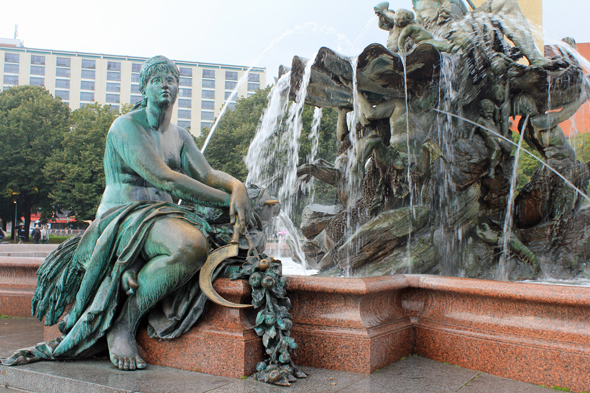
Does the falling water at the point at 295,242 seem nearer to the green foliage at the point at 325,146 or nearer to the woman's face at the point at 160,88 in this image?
the woman's face at the point at 160,88

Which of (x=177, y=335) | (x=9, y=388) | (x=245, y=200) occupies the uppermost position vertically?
(x=245, y=200)

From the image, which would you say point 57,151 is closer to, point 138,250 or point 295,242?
point 295,242

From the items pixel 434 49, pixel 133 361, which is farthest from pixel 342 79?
pixel 133 361

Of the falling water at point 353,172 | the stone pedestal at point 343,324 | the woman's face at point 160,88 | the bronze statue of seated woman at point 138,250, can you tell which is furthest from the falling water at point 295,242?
the woman's face at point 160,88

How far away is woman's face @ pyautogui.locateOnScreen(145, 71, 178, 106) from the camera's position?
3.57 meters

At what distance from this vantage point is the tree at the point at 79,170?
29.2 metres

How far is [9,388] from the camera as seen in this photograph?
3.12m

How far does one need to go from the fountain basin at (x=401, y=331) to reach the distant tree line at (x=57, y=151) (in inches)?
917

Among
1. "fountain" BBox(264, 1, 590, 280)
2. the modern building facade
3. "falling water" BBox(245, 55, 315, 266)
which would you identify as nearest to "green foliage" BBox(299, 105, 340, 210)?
"falling water" BBox(245, 55, 315, 266)

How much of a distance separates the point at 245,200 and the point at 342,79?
3774 millimetres

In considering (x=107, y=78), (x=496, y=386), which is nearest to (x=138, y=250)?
(x=496, y=386)

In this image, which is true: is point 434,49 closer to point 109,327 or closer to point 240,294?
point 240,294

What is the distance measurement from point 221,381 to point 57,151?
31.2 m

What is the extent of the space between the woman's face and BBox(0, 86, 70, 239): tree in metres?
30.0
